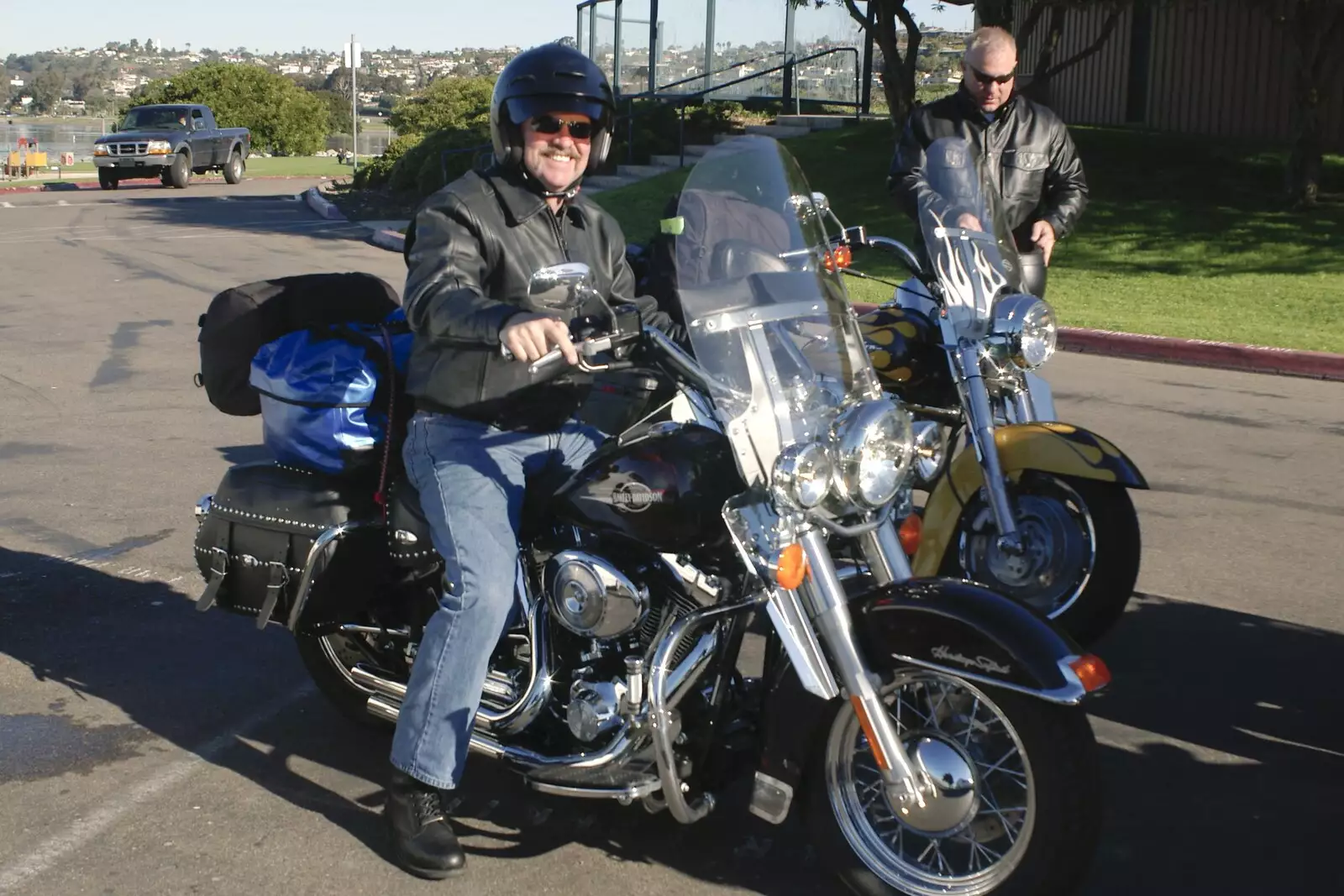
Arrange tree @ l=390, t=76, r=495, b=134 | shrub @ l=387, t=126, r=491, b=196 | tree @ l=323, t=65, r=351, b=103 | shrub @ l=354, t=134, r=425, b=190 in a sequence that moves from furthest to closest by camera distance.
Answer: tree @ l=323, t=65, r=351, b=103 < tree @ l=390, t=76, r=495, b=134 < shrub @ l=354, t=134, r=425, b=190 < shrub @ l=387, t=126, r=491, b=196

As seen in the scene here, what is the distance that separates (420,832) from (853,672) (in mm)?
1245

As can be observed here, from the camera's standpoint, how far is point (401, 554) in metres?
3.87

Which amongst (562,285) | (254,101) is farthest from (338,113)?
(562,285)

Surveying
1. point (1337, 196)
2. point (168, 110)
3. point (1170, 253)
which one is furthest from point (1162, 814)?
point (168, 110)

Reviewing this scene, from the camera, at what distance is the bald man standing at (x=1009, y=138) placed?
20.7 ft

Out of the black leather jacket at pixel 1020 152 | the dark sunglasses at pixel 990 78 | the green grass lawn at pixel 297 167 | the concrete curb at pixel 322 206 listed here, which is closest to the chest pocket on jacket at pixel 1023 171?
the black leather jacket at pixel 1020 152

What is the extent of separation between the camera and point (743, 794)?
4.19 meters

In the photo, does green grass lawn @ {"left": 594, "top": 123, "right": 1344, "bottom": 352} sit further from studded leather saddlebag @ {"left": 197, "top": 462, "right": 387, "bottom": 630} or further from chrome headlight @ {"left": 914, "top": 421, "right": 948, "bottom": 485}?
studded leather saddlebag @ {"left": 197, "top": 462, "right": 387, "bottom": 630}

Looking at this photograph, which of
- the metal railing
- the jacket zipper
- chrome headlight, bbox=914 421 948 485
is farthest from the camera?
the metal railing

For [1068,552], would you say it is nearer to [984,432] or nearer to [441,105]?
[984,432]

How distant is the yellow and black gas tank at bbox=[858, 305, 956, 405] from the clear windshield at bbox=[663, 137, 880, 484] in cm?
195

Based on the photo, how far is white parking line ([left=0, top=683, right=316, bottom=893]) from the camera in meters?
3.84

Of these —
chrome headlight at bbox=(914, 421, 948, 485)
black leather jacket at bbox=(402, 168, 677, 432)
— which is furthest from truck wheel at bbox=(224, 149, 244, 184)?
chrome headlight at bbox=(914, 421, 948, 485)

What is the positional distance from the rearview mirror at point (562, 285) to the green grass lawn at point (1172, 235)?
9.27m
